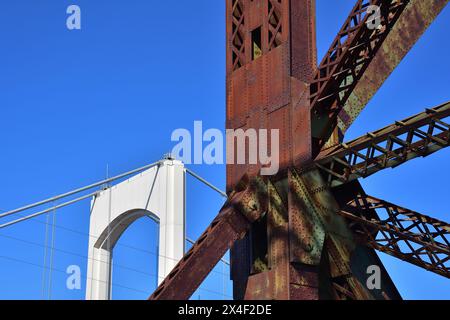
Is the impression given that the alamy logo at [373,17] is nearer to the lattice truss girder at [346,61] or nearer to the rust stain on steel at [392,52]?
the lattice truss girder at [346,61]

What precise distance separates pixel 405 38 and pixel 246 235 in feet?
13.1

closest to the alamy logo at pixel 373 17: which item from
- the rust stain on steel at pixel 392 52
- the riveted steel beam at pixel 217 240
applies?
the rust stain on steel at pixel 392 52

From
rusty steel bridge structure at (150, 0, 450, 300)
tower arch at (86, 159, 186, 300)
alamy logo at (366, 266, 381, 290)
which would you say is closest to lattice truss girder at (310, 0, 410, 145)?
rusty steel bridge structure at (150, 0, 450, 300)

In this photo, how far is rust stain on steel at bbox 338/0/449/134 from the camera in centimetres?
1438

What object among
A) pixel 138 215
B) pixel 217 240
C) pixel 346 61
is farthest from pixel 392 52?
pixel 138 215

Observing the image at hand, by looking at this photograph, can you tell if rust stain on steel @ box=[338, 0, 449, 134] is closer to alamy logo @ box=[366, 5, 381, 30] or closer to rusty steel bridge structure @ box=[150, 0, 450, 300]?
rusty steel bridge structure @ box=[150, 0, 450, 300]

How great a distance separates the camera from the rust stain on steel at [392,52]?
566 inches

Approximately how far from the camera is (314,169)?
1366 centimetres

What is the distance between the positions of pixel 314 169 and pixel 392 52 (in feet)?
8.08

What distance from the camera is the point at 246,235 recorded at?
47.3 ft
